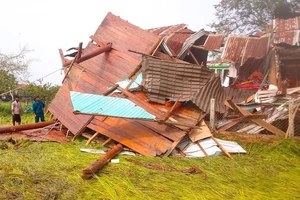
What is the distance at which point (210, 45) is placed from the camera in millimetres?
13656

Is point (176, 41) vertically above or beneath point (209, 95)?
above

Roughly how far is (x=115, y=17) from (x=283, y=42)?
8.54 metres

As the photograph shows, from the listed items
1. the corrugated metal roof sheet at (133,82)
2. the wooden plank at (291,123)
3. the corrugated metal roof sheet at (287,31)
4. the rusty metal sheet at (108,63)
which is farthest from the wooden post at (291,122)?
the corrugated metal roof sheet at (287,31)

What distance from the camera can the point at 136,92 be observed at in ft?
27.4

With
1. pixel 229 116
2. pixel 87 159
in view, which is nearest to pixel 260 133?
pixel 229 116

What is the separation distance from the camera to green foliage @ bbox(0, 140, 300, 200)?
4348mm

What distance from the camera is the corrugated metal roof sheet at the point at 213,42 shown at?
13.6 metres

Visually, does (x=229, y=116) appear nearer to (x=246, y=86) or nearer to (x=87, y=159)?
(x=87, y=159)

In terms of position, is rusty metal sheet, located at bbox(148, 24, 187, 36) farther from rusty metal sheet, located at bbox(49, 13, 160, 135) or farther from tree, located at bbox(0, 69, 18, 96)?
tree, located at bbox(0, 69, 18, 96)

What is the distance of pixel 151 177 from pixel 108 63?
230 inches

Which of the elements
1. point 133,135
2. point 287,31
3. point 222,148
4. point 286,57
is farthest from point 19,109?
point 287,31

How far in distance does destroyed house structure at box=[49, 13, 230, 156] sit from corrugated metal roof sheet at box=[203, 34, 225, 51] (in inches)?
74.9

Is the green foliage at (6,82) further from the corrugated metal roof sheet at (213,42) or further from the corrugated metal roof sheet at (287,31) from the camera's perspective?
the corrugated metal roof sheet at (287,31)

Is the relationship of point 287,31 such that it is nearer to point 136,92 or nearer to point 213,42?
point 213,42
